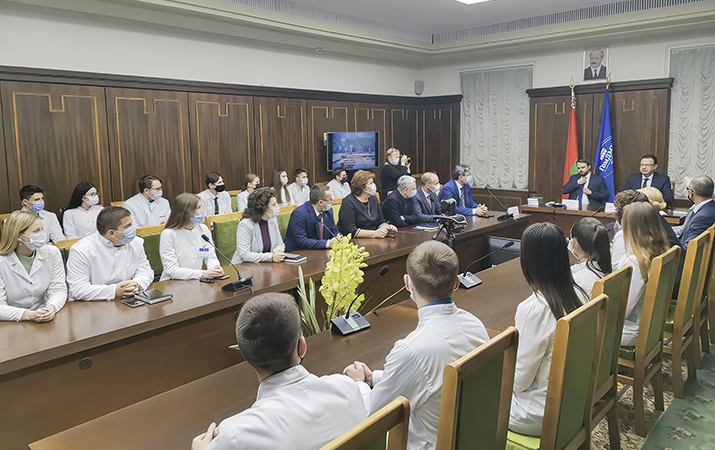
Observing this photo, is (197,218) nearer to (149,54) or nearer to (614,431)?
(614,431)

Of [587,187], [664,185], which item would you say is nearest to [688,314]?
[664,185]

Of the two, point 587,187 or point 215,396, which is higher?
point 587,187

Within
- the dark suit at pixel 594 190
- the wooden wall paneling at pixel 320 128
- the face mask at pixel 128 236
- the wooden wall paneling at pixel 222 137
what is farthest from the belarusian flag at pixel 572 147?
the face mask at pixel 128 236

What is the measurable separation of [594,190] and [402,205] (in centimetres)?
316

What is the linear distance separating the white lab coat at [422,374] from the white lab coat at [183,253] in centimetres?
216

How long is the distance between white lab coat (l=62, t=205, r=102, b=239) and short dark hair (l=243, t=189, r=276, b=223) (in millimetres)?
2384

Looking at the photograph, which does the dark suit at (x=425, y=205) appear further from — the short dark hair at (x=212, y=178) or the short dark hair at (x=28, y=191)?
the short dark hair at (x=28, y=191)

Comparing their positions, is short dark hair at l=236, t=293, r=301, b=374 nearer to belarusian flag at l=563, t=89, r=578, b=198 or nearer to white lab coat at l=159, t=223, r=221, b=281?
white lab coat at l=159, t=223, r=221, b=281

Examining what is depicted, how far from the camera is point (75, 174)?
5.75 metres

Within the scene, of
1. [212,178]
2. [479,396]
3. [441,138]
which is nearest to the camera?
[479,396]

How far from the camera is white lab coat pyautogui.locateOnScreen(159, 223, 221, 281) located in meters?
3.46

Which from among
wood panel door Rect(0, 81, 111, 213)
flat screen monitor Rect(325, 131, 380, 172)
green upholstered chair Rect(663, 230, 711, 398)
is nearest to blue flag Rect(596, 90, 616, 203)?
flat screen monitor Rect(325, 131, 380, 172)

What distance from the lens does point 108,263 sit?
3.26m

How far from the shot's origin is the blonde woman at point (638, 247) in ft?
9.20
